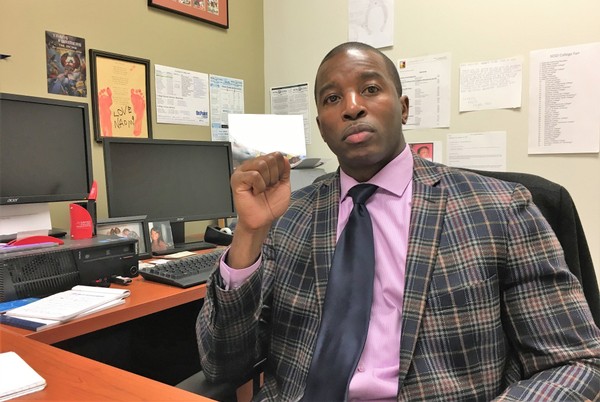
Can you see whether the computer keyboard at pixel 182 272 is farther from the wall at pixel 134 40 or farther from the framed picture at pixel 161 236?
the wall at pixel 134 40

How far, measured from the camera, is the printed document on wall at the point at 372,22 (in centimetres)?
226

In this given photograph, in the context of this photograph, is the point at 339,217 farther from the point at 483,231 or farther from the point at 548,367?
the point at 548,367

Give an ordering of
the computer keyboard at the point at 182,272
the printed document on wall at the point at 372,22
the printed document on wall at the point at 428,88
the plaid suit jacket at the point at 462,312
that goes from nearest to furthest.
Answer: the plaid suit jacket at the point at 462,312, the computer keyboard at the point at 182,272, the printed document on wall at the point at 428,88, the printed document on wall at the point at 372,22

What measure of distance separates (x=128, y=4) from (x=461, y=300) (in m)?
1.83

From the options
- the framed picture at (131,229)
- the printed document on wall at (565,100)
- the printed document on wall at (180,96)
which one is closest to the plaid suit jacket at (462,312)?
the framed picture at (131,229)

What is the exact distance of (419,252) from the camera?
3.07 feet

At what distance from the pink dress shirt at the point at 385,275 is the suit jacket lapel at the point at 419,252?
0.03 meters

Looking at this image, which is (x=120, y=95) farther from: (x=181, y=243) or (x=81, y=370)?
(x=81, y=370)

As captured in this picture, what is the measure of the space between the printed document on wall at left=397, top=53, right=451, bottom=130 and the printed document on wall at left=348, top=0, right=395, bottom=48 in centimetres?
16

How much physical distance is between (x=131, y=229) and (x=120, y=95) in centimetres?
62

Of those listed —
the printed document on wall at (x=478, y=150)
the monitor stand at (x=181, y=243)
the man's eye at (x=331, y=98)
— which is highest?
the man's eye at (x=331, y=98)

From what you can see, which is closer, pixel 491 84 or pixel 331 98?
pixel 331 98

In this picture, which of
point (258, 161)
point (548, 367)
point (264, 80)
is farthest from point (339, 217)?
point (264, 80)

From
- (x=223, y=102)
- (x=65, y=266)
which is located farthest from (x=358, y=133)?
(x=223, y=102)
